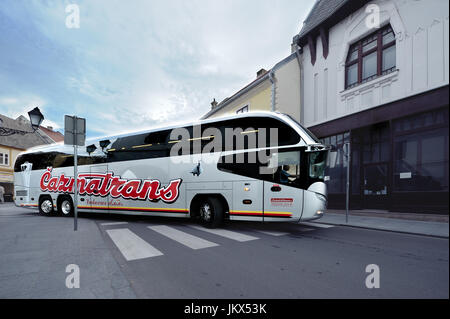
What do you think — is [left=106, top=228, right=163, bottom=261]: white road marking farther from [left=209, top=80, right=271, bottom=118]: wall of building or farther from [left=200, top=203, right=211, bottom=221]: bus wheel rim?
[left=209, top=80, right=271, bottom=118]: wall of building

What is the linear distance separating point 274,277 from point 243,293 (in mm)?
656

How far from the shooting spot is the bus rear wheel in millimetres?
10574

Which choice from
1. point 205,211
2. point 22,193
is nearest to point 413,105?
point 205,211

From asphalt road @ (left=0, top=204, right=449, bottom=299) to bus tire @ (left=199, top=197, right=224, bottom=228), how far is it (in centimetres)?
88

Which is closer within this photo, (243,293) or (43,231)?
(243,293)

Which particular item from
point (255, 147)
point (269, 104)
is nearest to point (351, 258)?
point (255, 147)

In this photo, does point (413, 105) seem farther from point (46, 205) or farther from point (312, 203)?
point (46, 205)

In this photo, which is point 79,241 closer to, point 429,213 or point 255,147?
point 255,147

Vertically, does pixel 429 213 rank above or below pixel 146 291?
above

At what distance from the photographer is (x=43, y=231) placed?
257 inches

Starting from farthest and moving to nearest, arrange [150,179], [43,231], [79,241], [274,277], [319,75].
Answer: [319,75] < [150,179] < [43,231] < [79,241] < [274,277]

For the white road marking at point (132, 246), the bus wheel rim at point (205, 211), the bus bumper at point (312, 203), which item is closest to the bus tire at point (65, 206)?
the white road marking at point (132, 246)

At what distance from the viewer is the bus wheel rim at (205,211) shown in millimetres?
6916
